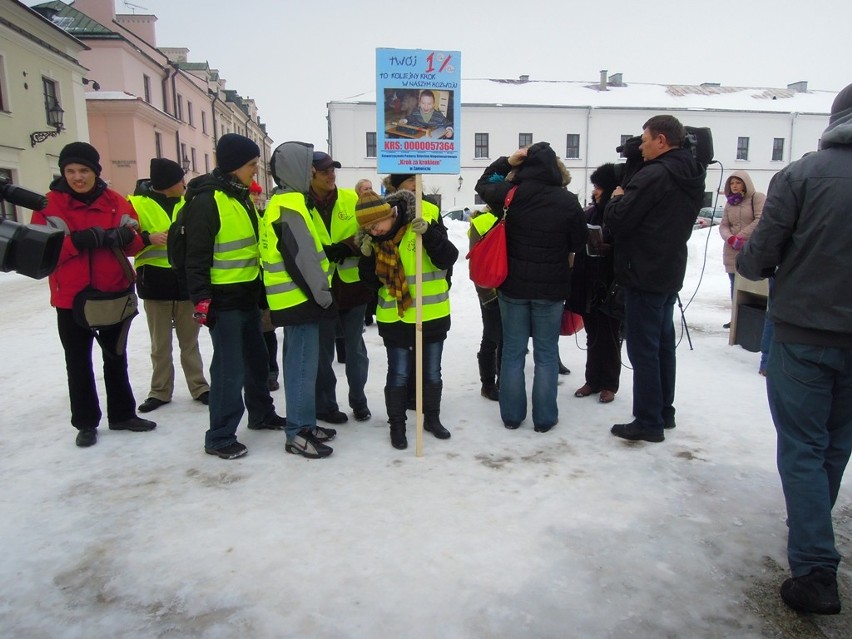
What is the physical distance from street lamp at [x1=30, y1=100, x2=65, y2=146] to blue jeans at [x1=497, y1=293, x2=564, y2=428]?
20.6 m

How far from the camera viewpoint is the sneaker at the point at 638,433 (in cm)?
406

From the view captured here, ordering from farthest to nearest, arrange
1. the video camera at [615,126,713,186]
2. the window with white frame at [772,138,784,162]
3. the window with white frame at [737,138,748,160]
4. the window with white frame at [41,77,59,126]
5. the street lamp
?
the window with white frame at [772,138,784,162] → the window with white frame at [737,138,748,160] → the window with white frame at [41,77,59,126] → the street lamp → the video camera at [615,126,713,186]

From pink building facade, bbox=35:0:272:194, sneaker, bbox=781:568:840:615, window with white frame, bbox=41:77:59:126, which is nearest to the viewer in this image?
sneaker, bbox=781:568:840:615

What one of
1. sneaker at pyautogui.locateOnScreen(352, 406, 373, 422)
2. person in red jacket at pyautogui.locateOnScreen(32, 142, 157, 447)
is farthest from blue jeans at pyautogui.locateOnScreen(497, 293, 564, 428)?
person in red jacket at pyautogui.locateOnScreen(32, 142, 157, 447)

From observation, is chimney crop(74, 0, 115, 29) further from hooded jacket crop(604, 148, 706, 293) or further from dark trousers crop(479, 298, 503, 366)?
hooded jacket crop(604, 148, 706, 293)

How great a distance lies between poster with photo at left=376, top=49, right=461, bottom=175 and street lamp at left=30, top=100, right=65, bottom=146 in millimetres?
20218

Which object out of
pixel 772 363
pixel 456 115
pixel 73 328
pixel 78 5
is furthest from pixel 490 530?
pixel 78 5

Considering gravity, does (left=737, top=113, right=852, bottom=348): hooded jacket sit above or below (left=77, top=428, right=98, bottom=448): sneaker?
above

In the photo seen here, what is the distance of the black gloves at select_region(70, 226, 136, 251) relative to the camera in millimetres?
3920

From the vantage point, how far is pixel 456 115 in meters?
3.80

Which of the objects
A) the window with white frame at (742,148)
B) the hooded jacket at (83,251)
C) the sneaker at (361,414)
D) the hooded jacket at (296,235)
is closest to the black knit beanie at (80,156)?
Result: the hooded jacket at (83,251)

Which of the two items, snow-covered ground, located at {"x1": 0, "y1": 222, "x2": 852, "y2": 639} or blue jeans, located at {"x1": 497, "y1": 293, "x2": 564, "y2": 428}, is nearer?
snow-covered ground, located at {"x1": 0, "y1": 222, "x2": 852, "y2": 639}

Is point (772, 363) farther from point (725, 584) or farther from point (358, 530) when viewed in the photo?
point (358, 530)

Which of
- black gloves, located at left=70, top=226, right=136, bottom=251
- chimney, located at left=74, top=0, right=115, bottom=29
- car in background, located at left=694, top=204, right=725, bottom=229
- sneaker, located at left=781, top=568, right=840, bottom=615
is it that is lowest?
sneaker, located at left=781, top=568, right=840, bottom=615
